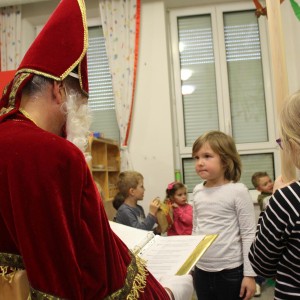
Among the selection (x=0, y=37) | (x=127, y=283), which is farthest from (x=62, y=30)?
(x=0, y=37)

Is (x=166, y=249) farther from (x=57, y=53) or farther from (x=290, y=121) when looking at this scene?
(x=57, y=53)

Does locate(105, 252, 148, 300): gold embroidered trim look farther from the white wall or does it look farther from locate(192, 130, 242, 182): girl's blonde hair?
the white wall

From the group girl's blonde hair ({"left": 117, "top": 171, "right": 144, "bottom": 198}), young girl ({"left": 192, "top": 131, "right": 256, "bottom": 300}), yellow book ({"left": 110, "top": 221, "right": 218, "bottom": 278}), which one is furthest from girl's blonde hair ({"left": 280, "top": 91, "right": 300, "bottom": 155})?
girl's blonde hair ({"left": 117, "top": 171, "right": 144, "bottom": 198})

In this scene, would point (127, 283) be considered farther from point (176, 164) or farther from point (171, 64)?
point (171, 64)

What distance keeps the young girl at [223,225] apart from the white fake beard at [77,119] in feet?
2.72

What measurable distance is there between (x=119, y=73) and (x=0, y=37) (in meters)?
1.65

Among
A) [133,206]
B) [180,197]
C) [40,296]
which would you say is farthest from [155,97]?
[40,296]

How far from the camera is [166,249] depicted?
1361 mm

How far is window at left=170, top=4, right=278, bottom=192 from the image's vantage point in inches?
178

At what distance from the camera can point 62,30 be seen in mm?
1038

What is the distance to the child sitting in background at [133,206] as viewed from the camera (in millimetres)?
2760

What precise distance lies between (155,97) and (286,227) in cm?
354

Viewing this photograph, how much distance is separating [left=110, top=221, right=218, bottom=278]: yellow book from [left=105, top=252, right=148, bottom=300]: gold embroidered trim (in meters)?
0.20

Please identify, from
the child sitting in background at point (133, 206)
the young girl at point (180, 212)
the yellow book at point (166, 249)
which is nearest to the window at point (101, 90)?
the young girl at point (180, 212)
